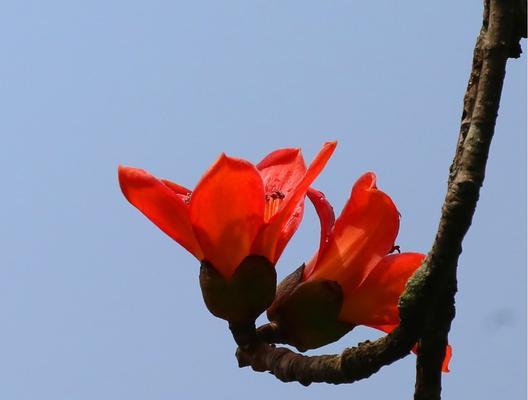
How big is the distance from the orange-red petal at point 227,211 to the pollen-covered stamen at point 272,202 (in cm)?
→ 8

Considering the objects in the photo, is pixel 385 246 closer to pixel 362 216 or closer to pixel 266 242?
pixel 362 216

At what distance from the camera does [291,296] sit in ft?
4.95

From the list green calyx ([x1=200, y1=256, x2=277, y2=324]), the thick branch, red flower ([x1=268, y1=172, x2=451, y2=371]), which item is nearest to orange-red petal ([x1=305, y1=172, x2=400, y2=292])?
red flower ([x1=268, y1=172, x2=451, y2=371])

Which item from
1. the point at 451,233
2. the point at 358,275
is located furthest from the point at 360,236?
the point at 451,233

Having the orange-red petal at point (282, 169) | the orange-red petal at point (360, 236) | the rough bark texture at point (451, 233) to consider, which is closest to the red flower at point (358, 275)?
A: the orange-red petal at point (360, 236)

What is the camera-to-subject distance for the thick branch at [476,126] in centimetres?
98

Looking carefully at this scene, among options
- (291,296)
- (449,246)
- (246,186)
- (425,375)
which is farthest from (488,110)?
(291,296)

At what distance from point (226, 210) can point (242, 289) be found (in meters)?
0.12

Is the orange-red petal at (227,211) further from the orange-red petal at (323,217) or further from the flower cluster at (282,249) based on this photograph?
the orange-red petal at (323,217)

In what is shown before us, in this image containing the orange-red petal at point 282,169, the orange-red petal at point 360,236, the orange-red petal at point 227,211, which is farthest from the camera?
the orange-red petal at point 282,169

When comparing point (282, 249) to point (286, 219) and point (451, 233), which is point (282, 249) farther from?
point (451, 233)

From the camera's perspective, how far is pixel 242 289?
1.44 meters

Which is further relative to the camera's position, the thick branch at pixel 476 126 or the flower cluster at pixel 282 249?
the flower cluster at pixel 282 249

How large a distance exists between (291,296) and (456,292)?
0.46m
